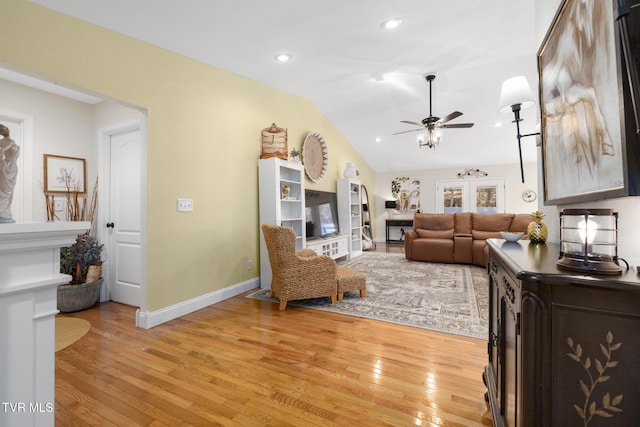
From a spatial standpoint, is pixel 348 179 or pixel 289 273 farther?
pixel 348 179

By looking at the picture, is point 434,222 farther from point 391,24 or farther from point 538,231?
point 538,231

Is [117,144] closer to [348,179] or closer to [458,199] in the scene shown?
[348,179]

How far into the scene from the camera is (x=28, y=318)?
686 mm

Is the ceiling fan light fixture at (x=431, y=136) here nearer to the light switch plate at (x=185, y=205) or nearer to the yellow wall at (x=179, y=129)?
the yellow wall at (x=179, y=129)

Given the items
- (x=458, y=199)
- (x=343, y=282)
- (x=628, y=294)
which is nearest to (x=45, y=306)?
(x=628, y=294)

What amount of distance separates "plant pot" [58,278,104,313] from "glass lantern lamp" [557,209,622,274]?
408 centimetres

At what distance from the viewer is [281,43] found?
9.83 ft

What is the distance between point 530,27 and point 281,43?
2651 millimetres

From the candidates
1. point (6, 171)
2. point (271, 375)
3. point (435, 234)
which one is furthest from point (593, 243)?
point (435, 234)

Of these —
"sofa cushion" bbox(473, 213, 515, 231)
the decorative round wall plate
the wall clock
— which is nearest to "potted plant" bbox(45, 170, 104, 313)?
the decorative round wall plate

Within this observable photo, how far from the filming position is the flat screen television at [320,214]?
4.88 m

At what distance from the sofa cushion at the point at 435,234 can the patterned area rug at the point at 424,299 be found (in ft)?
2.65

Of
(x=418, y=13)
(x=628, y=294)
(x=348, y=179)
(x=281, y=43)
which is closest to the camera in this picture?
(x=628, y=294)

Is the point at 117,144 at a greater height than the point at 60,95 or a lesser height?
lesser
